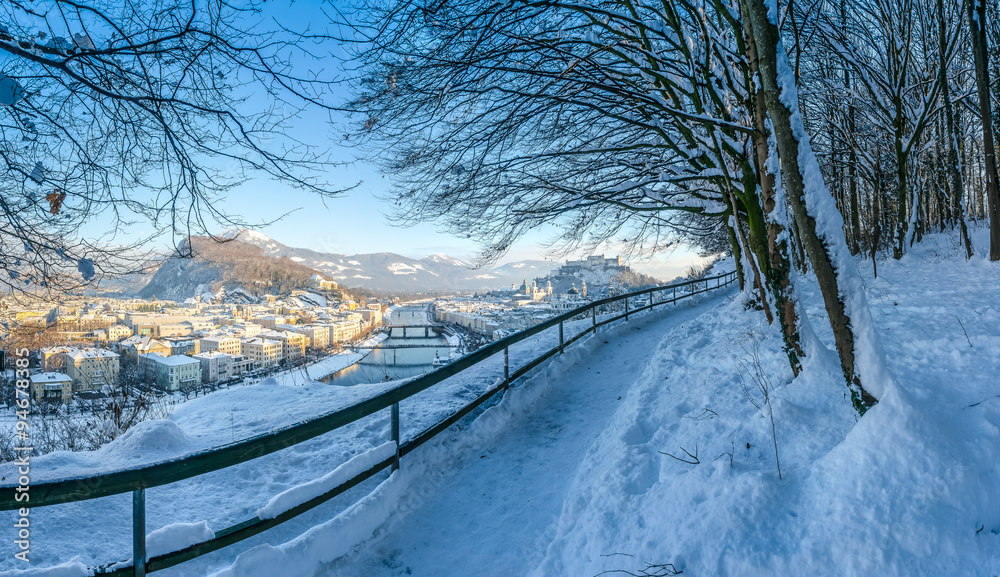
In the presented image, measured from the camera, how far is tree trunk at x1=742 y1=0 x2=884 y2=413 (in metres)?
2.79

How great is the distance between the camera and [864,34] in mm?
10539

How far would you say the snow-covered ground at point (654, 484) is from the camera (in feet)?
6.39

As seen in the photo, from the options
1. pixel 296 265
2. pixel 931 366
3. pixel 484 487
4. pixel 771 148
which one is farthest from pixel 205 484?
pixel 296 265

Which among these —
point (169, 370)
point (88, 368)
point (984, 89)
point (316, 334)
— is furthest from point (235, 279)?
point (984, 89)

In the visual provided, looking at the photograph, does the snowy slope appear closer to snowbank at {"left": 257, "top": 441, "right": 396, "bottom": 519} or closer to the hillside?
snowbank at {"left": 257, "top": 441, "right": 396, "bottom": 519}

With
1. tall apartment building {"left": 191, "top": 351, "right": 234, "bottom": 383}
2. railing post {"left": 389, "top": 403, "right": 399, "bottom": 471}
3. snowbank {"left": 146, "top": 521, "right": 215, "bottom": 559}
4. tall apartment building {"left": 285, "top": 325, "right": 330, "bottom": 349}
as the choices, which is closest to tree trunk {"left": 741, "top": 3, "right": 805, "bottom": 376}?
railing post {"left": 389, "top": 403, "right": 399, "bottom": 471}

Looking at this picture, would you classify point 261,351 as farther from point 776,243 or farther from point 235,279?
point 235,279

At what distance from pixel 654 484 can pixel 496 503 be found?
3.93ft

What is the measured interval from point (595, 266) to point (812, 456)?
55.2 feet

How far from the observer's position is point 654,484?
2811mm

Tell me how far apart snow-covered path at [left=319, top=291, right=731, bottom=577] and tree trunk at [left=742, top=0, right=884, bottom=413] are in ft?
7.34

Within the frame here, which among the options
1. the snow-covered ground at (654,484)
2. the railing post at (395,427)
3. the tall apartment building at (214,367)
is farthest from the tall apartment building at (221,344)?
the railing post at (395,427)

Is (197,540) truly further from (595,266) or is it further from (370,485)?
(595,266)

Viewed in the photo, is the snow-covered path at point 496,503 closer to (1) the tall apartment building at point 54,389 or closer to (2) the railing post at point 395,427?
(2) the railing post at point 395,427
